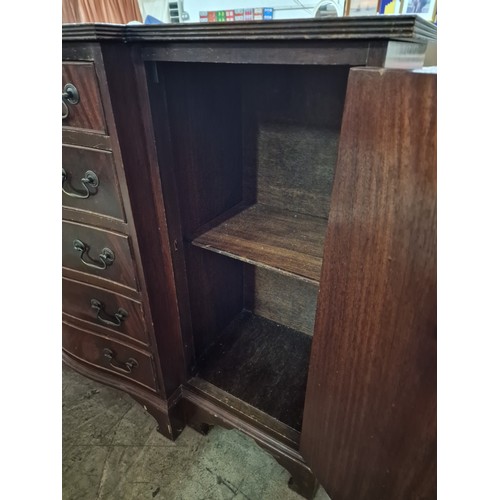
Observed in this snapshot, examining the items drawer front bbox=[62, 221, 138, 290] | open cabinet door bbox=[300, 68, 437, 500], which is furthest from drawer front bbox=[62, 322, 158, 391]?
open cabinet door bbox=[300, 68, 437, 500]

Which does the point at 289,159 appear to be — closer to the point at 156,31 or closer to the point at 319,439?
the point at 156,31

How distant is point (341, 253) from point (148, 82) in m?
0.48

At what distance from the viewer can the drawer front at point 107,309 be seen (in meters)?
0.87

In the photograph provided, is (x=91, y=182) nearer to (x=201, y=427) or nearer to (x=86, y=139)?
(x=86, y=139)

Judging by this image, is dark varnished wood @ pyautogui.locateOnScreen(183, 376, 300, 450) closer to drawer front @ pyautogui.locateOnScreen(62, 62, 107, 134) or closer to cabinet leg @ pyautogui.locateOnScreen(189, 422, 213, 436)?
cabinet leg @ pyautogui.locateOnScreen(189, 422, 213, 436)

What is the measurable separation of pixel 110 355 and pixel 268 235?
0.57 meters

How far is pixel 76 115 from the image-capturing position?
66 centimetres

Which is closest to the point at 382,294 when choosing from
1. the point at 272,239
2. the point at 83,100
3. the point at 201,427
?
the point at 272,239

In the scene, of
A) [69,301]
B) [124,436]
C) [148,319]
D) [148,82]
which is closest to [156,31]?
[148,82]

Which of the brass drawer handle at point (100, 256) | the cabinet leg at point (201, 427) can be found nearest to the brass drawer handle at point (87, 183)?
the brass drawer handle at point (100, 256)

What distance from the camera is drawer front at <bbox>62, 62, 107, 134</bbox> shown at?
612mm

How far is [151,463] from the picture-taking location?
1022 mm

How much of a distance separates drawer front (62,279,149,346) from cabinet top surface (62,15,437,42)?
1.83 ft

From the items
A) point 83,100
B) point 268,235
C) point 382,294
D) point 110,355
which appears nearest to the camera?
point 382,294
